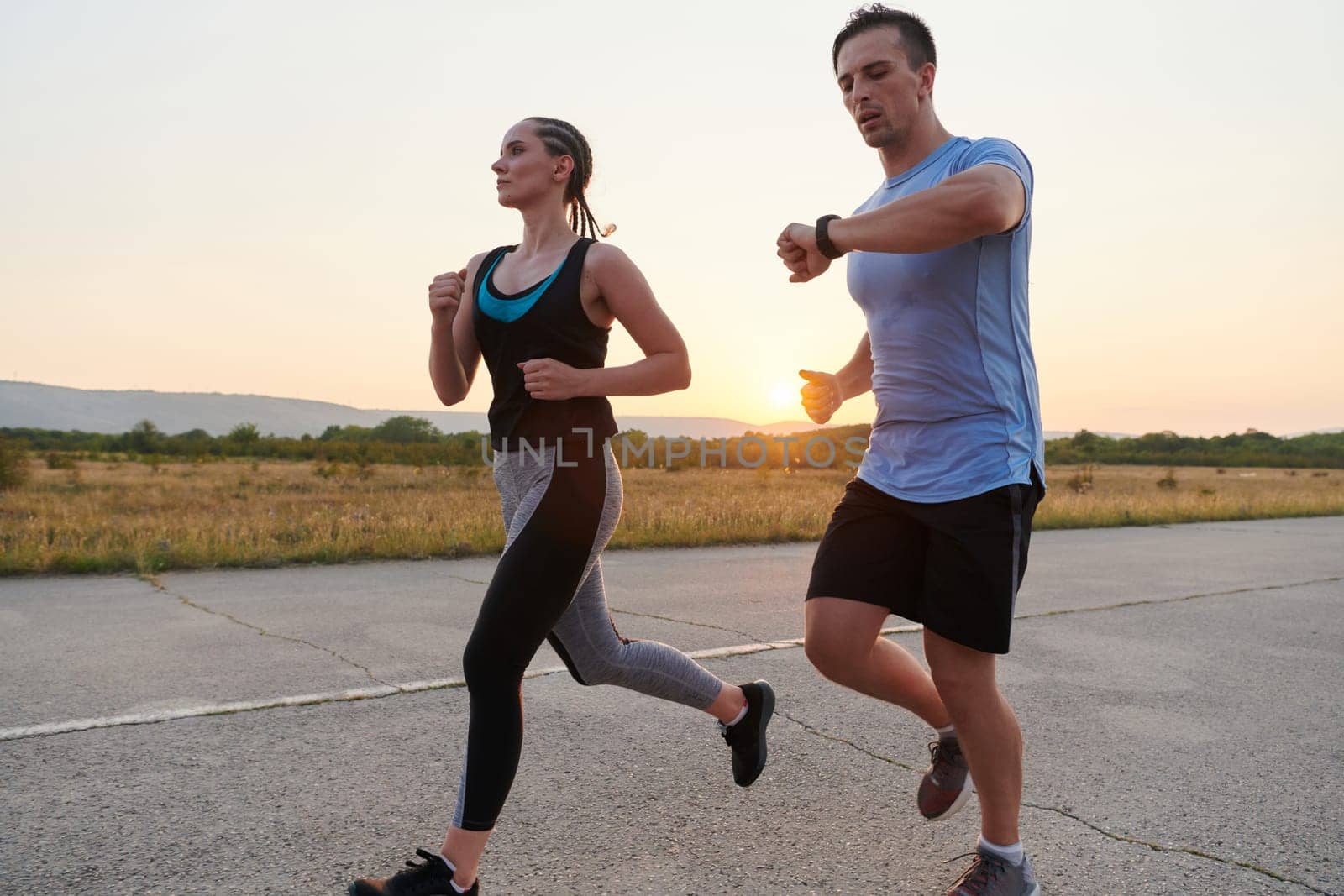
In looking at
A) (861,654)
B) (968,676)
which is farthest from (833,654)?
(968,676)

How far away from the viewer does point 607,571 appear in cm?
970

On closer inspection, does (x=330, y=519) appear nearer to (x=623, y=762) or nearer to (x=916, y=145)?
(x=623, y=762)

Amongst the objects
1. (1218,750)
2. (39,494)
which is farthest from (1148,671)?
(39,494)

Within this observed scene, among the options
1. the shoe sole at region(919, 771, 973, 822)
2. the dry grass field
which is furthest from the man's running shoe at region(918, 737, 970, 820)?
the dry grass field

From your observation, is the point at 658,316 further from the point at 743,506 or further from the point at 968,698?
the point at 743,506

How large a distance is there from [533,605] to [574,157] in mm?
1333

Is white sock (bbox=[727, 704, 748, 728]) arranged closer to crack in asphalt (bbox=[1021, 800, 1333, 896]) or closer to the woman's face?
crack in asphalt (bbox=[1021, 800, 1333, 896])

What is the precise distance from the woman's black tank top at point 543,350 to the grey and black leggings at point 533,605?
0.20 feet

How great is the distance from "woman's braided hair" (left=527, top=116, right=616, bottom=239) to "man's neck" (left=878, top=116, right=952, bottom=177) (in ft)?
2.91

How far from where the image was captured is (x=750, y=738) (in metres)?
3.42

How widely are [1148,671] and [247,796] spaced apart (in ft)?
15.0

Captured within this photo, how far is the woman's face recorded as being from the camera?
120 inches

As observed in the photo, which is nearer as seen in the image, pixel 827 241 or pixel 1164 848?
pixel 827 241

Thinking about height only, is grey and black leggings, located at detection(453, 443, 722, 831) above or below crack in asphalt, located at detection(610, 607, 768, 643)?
above
